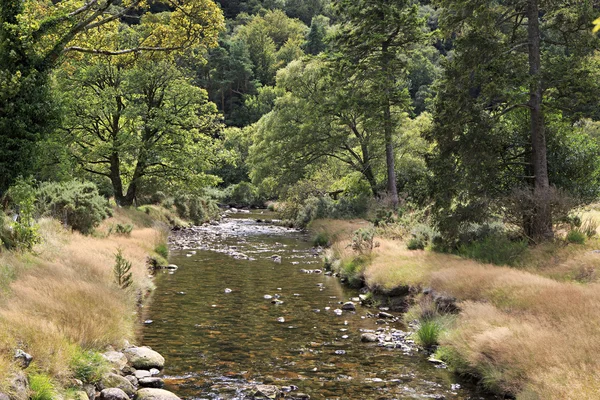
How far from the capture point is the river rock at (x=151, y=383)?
27.3ft

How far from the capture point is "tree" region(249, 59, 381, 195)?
105ft

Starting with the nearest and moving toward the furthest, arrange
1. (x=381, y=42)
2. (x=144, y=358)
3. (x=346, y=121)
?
(x=144, y=358), (x=381, y=42), (x=346, y=121)

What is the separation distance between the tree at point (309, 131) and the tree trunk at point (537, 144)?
15.2 metres

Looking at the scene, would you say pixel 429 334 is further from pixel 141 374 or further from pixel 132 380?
pixel 132 380

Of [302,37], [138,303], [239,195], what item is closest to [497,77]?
[138,303]

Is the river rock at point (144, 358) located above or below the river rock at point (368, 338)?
above

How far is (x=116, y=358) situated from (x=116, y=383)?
0.86 meters

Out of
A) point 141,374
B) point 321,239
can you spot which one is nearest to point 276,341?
point 141,374

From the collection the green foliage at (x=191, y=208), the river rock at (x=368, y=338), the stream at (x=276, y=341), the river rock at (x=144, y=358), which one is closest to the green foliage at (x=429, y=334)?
the stream at (x=276, y=341)

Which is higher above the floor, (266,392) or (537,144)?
(537,144)

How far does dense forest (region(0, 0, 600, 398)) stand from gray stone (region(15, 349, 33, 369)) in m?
6.50

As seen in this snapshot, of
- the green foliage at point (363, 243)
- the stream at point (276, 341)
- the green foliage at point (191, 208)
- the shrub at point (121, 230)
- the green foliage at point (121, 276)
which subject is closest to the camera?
the stream at point (276, 341)

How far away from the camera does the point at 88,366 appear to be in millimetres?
7660

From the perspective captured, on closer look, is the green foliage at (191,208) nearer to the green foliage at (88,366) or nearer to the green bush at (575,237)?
the green bush at (575,237)
